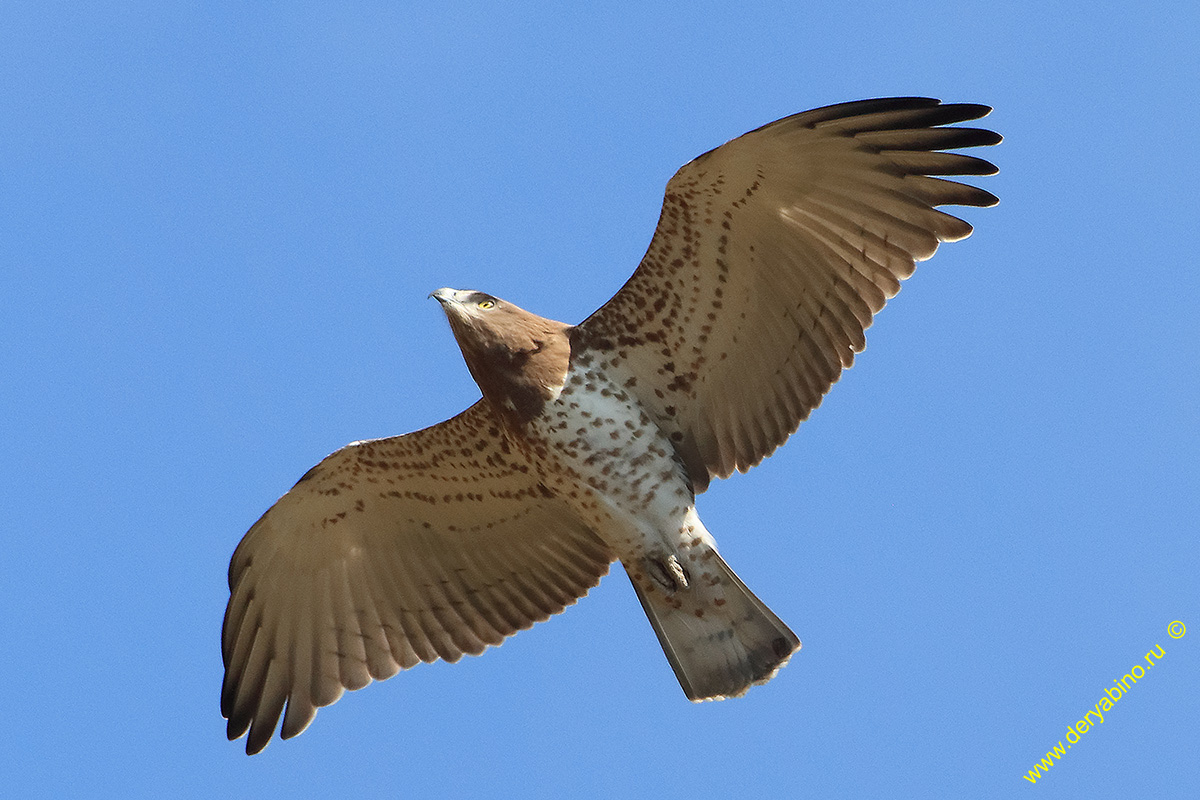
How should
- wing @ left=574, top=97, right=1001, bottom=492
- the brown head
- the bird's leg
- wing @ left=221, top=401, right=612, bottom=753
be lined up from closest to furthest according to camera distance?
wing @ left=574, top=97, right=1001, bottom=492
the brown head
the bird's leg
wing @ left=221, top=401, right=612, bottom=753

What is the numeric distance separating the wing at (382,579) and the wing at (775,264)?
1.18 m

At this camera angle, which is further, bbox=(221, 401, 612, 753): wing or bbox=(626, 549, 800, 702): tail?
bbox=(221, 401, 612, 753): wing

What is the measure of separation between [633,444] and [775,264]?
1398 mm

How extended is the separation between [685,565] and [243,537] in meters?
2.98

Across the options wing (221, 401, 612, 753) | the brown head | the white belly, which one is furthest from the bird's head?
wing (221, 401, 612, 753)

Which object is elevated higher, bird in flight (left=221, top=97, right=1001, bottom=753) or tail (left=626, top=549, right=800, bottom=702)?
bird in flight (left=221, top=97, right=1001, bottom=753)

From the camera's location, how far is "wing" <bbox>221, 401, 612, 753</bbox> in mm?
9445

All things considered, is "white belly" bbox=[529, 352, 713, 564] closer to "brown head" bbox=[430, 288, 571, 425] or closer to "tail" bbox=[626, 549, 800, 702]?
"brown head" bbox=[430, 288, 571, 425]

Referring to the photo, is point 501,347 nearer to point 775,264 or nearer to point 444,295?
point 444,295

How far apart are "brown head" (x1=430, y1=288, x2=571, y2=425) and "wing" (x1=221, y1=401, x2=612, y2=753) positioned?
0.85 metres

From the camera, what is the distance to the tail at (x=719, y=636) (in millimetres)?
8633

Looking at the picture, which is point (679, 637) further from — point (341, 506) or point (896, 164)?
point (896, 164)

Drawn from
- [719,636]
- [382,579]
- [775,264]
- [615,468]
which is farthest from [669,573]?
[382,579]

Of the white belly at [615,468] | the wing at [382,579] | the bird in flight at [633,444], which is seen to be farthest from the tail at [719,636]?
the wing at [382,579]
